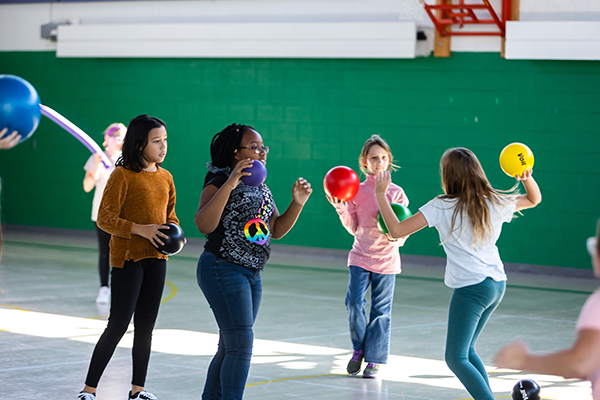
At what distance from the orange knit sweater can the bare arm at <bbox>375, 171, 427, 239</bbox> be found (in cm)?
128

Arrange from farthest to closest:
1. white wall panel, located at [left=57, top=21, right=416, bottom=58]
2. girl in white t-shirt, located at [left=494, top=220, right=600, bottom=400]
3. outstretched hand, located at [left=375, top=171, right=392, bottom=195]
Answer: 1. white wall panel, located at [left=57, top=21, right=416, bottom=58]
2. outstretched hand, located at [left=375, top=171, right=392, bottom=195]
3. girl in white t-shirt, located at [left=494, top=220, right=600, bottom=400]

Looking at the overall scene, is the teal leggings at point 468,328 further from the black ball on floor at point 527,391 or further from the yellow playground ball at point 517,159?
the yellow playground ball at point 517,159

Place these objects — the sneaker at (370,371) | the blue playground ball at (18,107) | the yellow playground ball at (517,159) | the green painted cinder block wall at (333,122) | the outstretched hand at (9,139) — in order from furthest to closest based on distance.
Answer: the green painted cinder block wall at (333,122) → the sneaker at (370,371) → the yellow playground ball at (517,159) → the blue playground ball at (18,107) → the outstretched hand at (9,139)

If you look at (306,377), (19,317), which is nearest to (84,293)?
(19,317)

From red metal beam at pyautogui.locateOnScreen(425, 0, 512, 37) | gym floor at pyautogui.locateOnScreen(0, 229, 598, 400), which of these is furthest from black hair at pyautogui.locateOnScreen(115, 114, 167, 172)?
red metal beam at pyautogui.locateOnScreen(425, 0, 512, 37)

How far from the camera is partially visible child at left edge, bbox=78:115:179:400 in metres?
4.39

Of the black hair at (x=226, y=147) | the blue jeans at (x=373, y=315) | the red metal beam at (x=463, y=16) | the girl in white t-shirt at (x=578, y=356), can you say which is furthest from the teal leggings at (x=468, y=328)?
the red metal beam at (x=463, y=16)

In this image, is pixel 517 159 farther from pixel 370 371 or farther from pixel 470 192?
pixel 370 371

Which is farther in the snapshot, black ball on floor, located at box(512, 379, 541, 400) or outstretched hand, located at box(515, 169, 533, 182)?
outstretched hand, located at box(515, 169, 533, 182)

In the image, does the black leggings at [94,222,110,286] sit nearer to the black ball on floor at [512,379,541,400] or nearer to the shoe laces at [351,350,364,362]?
the shoe laces at [351,350,364,362]

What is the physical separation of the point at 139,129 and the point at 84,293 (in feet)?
14.6

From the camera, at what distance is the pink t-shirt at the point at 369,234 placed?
5.46 metres

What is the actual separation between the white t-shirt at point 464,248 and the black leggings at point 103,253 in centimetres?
426

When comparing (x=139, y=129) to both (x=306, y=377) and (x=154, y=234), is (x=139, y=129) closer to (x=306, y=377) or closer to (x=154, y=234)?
(x=154, y=234)
